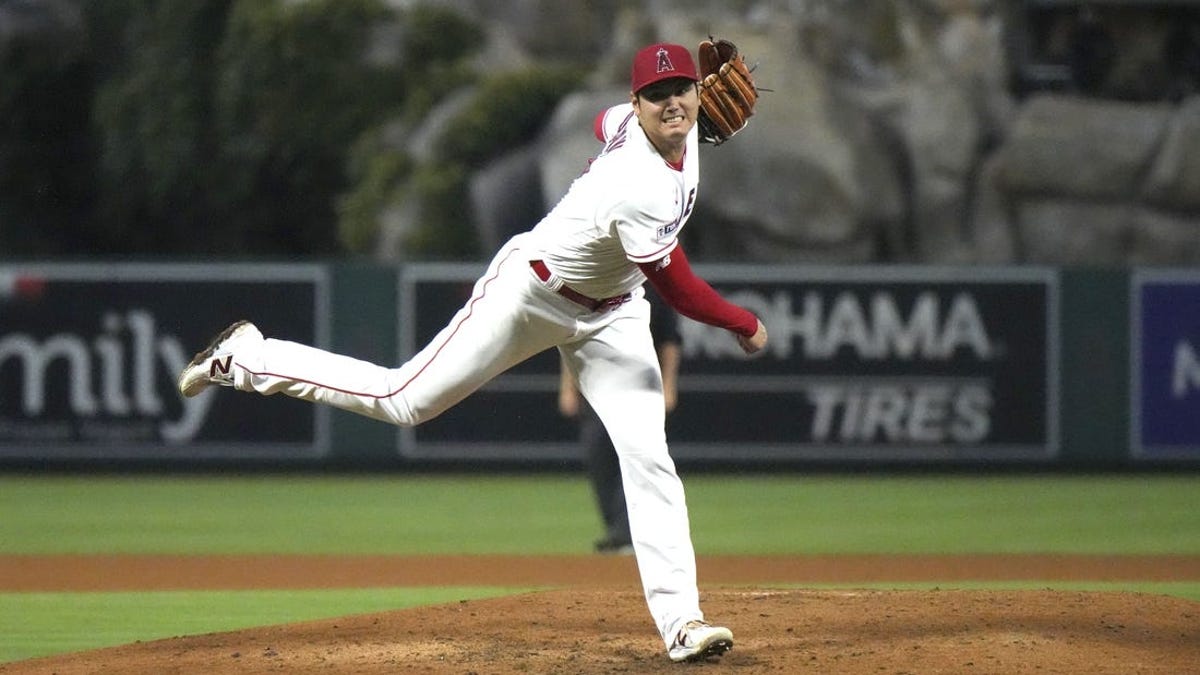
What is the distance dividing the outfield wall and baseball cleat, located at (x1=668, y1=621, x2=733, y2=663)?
727 centimetres

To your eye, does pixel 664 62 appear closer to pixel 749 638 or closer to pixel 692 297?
pixel 692 297

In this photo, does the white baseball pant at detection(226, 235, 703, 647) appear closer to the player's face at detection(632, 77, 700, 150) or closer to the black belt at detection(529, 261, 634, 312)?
the black belt at detection(529, 261, 634, 312)

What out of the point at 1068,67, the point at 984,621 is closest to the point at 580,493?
the point at 984,621

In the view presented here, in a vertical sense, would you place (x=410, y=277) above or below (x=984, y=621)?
above

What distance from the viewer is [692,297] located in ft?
17.4

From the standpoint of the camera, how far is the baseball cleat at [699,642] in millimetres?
5367

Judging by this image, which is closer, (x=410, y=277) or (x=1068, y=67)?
(x=410, y=277)

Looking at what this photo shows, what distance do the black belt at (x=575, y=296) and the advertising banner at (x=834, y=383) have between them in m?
7.09

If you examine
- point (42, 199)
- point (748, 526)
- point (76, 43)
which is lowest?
point (748, 526)

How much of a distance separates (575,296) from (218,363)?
1.28 m

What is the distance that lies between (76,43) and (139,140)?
182 centimetres

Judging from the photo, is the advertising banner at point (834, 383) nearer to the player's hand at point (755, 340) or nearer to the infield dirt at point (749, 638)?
the infield dirt at point (749, 638)

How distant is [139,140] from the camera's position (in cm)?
2123

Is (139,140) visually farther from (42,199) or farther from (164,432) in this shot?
(164,432)
